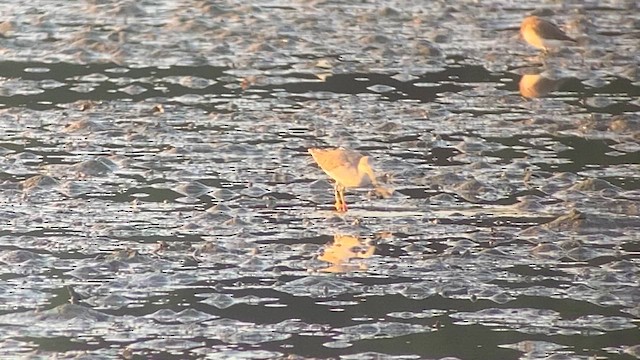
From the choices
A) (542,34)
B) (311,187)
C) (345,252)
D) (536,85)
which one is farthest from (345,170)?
(542,34)

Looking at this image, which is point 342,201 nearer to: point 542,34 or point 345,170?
point 345,170

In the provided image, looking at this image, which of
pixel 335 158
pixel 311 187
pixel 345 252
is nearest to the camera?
pixel 345 252

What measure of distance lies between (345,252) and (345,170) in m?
0.81

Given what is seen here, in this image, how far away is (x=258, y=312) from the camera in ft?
20.3

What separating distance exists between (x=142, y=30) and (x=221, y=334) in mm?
5939

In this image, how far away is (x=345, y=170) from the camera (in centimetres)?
769

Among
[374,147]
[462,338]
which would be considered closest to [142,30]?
[374,147]

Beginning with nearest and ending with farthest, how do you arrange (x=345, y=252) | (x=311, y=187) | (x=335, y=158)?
(x=345, y=252) < (x=335, y=158) < (x=311, y=187)

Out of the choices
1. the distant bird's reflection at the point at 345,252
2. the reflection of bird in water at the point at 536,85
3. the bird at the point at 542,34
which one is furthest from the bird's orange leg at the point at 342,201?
the bird at the point at 542,34

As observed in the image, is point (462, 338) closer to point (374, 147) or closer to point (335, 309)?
point (335, 309)

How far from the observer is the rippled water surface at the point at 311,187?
6078 mm

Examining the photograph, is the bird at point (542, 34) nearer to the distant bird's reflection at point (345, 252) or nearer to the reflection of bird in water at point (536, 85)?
the reflection of bird in water at point (536, 85)

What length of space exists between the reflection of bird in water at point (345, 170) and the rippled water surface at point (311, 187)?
0.38 ft

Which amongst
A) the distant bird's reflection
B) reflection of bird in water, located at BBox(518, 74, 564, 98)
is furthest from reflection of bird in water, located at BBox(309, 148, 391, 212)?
reflection of bird in water, located at BBox(518, 74, 564, 98)
